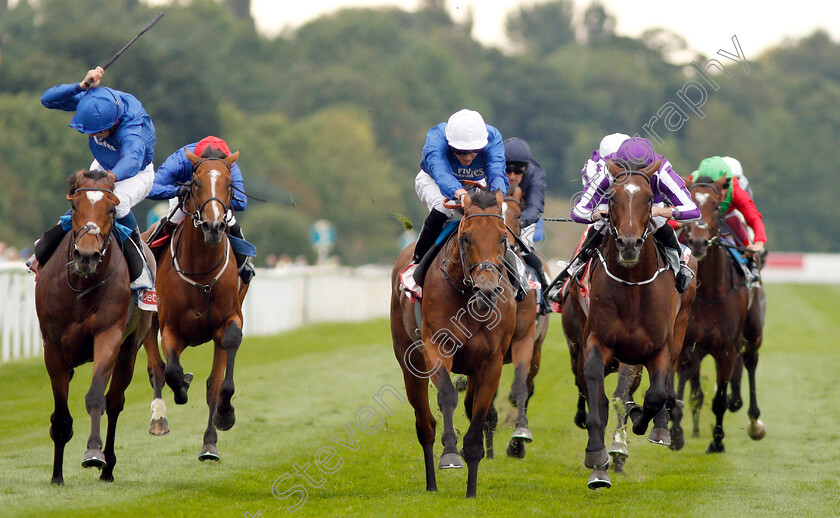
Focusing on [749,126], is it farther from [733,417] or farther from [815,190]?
[733,417]

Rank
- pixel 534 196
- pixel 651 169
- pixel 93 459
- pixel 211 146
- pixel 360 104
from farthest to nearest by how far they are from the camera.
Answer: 1. pixel 360 104
2. pixel 534 196
3. pixel 211 146
4. pixel 651 169
5. pixel 93 459

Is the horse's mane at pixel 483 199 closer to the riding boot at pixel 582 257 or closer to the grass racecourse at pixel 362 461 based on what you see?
the riding boot at pixel 582 257

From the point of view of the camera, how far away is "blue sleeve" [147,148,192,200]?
8758mm

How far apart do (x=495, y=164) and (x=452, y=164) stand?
36 centimetres

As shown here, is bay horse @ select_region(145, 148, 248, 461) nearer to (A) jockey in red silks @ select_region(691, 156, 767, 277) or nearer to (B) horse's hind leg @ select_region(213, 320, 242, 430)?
(B) horse's hind leg @ select_region(213, 320, 242, 430)

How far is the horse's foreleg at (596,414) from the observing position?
7309 mm

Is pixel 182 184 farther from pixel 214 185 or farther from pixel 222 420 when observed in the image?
pixel 222 420

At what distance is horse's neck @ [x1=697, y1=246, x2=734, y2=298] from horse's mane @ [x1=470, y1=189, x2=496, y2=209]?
3.94 m

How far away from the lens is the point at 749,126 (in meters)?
79.4

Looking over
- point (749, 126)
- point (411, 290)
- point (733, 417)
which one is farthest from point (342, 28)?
point (411, 290)

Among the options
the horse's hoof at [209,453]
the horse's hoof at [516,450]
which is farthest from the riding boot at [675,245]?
the horse's hoof at [209,453]

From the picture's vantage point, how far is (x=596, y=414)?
7.53 m

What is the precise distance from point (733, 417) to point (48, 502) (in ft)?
31.0

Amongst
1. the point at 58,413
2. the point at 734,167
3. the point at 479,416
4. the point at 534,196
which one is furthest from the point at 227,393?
the point at 734,167
